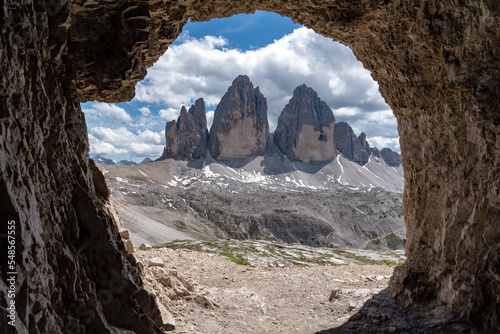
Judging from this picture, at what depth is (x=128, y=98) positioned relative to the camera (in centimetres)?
977

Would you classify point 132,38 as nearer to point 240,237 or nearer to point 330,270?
point 330,270

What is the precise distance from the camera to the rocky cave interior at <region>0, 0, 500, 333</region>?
5.14 metres

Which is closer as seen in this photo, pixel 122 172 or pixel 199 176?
pixel 122 172

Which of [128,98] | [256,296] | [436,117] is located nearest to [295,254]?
[256,296]

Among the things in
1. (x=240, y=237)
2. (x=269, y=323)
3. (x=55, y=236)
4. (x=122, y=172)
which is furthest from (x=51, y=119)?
(x=122, y=172)

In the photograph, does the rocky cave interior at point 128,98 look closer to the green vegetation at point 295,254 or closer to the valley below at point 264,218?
the green vegetation at point 295,254

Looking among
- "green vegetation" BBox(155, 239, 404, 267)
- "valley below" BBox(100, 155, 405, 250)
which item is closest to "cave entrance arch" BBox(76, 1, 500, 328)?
"green vegetation" BBox(155, 239, 404, 267)

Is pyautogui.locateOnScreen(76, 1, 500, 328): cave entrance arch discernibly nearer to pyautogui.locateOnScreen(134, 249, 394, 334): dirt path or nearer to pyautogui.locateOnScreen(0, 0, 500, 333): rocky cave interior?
pyautogui.locateOnScreen(0, 0, 500, 333): rocky cave interior

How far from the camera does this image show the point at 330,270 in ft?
55.6

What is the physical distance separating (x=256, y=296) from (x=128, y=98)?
911cm

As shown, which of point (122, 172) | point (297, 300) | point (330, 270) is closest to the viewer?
point (297, 300)

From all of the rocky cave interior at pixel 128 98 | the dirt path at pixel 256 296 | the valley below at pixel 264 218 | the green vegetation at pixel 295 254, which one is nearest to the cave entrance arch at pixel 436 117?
the rocky cave interior at pixel 128 98

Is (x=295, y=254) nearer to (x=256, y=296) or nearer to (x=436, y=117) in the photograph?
(x=256, y=296)

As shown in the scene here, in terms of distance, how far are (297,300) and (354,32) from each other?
11.0 metres
